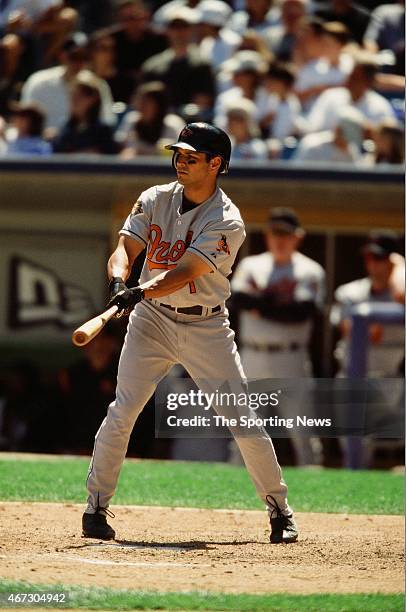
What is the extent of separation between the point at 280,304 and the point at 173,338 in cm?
379

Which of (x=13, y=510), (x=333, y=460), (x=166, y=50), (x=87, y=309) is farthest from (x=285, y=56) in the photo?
(x=13, y=510)

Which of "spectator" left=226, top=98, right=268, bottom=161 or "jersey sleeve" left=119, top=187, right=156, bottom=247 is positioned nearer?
"jersey sleeve" left=119, top=187, right=156, bottom=247

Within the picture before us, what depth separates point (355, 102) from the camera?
10.2m

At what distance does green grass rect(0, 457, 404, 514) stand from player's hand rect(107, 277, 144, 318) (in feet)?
6.36

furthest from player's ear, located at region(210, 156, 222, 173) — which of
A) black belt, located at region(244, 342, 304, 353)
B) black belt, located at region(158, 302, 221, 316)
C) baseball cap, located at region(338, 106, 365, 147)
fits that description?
baseball cap, located at region(338, 106, 365, 147)

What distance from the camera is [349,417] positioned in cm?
684

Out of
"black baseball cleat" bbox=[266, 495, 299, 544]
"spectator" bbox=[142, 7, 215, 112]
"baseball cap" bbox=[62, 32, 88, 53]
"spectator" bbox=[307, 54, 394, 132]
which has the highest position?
"baseball cap" bbox=[62, 32, 88, 53]

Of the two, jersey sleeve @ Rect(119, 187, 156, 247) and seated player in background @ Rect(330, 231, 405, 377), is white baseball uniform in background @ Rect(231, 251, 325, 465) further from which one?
jersey sleeve @ Rect(119, 187, 156, 247)

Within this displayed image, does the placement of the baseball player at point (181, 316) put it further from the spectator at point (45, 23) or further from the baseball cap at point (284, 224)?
the spectator at point (45, 23)

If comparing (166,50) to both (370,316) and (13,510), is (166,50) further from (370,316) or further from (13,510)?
(13,510)

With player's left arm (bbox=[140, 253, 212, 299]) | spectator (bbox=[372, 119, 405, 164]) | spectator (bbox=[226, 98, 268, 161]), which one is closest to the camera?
player's left arm (bbox=[140, 253, 212, 299])

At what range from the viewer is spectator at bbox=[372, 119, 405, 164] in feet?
30.8

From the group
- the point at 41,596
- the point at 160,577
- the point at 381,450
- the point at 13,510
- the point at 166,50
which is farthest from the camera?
the point at 166,50

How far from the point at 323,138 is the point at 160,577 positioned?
605 cm
